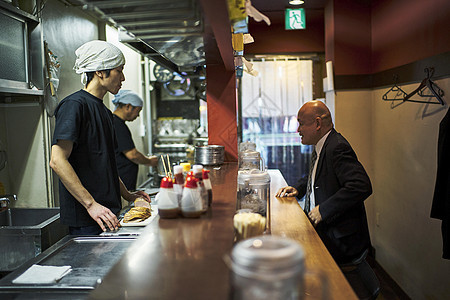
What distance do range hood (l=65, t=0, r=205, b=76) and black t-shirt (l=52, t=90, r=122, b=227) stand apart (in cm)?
49

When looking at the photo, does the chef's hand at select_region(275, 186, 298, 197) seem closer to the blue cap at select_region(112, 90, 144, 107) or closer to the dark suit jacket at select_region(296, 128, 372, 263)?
the dark suit jacket at select_region(296, 128, 372, 263)

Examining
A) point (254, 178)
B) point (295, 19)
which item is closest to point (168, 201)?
point (254, 178)

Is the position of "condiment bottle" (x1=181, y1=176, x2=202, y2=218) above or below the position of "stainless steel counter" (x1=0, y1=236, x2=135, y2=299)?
above

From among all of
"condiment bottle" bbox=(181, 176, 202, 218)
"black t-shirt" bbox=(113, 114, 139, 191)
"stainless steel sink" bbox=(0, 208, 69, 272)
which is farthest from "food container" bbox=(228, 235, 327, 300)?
"black t-shirt" bbox=(113, 114, 139, 191)

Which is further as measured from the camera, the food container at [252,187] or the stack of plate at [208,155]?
the stack of plate at [208,155]

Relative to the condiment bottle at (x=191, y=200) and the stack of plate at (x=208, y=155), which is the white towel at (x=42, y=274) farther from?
the stack of plate at (x=208, y=155)

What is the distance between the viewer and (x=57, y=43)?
377cm

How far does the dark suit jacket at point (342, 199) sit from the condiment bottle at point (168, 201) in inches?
49.8

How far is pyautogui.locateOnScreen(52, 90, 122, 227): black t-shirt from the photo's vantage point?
2.30 metres

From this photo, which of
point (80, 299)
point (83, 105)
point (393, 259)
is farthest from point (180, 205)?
point (393, 259)

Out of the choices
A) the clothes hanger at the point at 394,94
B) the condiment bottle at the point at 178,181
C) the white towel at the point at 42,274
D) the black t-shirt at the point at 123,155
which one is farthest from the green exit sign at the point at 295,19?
the white towel at the point at 42,274

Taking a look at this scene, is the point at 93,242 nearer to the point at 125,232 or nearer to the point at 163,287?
the point at 125,232

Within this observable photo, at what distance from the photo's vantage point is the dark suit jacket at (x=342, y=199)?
2568 mm

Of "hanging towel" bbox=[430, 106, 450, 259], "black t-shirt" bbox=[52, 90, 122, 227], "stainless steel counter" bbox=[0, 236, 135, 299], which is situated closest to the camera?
"stainless steel counter" bbox=[0, 236, 135, 299]
